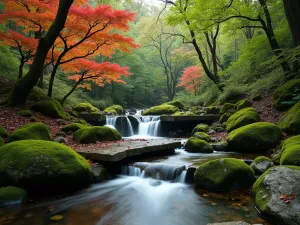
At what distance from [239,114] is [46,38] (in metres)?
8.12

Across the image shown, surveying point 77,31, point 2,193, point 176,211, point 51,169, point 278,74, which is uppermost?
point 77,31

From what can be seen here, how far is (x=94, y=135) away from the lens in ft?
25.7

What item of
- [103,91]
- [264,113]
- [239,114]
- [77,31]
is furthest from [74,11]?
[103,91]

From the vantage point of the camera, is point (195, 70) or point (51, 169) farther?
point (195, 70)

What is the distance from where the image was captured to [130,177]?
579cm

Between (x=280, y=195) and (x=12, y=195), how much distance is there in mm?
4302

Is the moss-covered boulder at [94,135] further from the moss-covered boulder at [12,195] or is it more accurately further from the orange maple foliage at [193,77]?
the orange maple foliage at [193,77]

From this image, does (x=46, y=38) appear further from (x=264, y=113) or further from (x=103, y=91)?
(x=103, y=91)

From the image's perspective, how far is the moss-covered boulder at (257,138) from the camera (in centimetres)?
699

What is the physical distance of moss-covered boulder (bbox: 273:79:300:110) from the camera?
27.8 ft

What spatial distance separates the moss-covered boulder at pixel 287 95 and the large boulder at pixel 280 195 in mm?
5444

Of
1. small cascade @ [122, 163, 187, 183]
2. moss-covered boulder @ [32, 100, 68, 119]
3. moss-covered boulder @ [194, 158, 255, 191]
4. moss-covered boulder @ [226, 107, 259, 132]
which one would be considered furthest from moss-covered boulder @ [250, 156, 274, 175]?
moss-covered boulder @ [32, 100, 68, 119]

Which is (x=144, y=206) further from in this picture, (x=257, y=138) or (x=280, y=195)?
(x=257, y=138)

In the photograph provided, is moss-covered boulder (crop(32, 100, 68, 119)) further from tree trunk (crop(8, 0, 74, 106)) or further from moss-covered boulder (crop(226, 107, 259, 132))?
moss-covered boulder (crop(226, 107, 259, 132))
